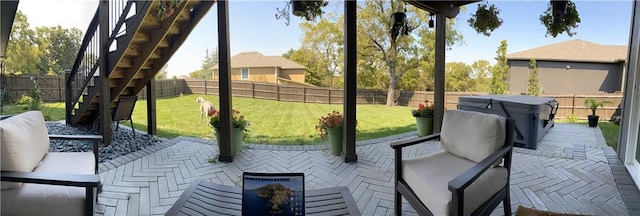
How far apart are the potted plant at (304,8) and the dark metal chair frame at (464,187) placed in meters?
1.70

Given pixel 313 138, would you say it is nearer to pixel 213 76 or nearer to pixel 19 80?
pixel 213 76

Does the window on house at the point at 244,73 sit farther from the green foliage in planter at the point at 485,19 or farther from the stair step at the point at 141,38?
the green foliage in planter at the point at 485,19

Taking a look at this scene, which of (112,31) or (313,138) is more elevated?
(112,31)

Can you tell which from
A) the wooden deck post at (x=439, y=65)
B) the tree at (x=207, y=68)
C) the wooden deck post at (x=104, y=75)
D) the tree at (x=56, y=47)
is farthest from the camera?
the tree at (x=207, y=68)

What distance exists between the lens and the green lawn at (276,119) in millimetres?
6284

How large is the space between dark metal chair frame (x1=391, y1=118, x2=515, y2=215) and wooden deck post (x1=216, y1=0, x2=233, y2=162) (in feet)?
7.30

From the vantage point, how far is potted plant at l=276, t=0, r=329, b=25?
3246 millimetres

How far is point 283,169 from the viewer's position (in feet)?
12.2

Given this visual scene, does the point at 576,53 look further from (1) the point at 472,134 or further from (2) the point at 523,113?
(1) the point at 472,134

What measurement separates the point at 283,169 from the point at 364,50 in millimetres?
7801

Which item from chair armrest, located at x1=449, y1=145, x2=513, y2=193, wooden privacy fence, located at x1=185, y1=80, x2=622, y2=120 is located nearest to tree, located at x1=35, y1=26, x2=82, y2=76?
wooden privacy fence, located at x1=185, y1=80, x2=622, y2=120

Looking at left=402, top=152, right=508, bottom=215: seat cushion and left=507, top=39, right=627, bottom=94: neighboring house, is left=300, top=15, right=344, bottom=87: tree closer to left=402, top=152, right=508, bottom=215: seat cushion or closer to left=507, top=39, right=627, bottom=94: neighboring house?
left=507, top=39, right=627, bottom=94: neighboring house

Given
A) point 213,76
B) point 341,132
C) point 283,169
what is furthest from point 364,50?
point 283,169

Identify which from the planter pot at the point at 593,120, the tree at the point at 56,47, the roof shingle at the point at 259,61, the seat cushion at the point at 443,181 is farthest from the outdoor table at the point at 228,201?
the tree at the point at 56,47
